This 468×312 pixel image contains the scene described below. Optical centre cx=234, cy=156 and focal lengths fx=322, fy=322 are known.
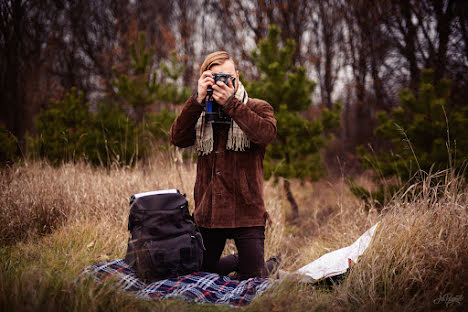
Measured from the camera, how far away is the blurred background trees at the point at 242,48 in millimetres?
6543

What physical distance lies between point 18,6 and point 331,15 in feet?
30.5

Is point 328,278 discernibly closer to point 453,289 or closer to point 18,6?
point 453,289

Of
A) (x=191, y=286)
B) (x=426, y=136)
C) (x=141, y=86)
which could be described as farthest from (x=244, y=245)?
(x=141, y=86)

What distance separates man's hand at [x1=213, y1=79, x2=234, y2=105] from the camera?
7.23 feet

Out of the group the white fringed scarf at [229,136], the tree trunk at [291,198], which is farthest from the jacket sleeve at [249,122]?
the tree trunk at [291,198]

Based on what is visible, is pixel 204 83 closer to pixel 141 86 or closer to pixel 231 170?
pixel 231 170

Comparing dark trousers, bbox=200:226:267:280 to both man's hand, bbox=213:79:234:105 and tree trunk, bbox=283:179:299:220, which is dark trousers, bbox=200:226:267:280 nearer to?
man's hand, bbox=213:79:234:105

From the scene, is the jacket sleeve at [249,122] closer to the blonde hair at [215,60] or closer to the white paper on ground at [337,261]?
the blonde hair at [215,60]

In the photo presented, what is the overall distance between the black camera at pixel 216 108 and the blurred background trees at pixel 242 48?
7.73ft

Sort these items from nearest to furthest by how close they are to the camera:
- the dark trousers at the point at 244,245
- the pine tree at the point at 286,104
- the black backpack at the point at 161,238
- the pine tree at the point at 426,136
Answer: the black backpack at the point at 161,238 → the dark trousers at the point at 244,245 → the pine tree at the point at 426,136 → the pine tree at the point at 286,104

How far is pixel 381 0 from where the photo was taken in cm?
764

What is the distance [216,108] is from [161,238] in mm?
980

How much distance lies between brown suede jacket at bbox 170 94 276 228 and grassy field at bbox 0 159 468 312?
492 millimetres
